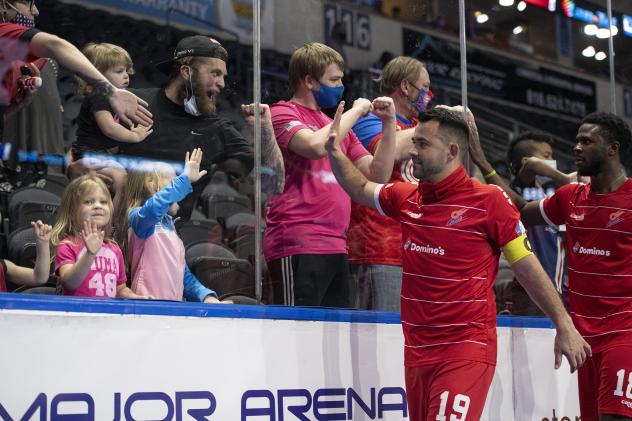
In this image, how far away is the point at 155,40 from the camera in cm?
361

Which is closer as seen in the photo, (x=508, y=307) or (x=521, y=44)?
(x=508, y=307)

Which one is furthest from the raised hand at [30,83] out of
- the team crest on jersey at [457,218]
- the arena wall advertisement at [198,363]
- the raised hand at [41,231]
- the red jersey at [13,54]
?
the team crest on jersey at [457,218]

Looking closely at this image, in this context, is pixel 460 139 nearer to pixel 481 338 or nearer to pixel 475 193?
pixel 475 193

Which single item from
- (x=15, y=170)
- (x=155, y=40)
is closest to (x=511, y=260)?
(x=155, y=40)

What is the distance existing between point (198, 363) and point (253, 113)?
1053 millimetres

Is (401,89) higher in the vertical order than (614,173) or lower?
higher

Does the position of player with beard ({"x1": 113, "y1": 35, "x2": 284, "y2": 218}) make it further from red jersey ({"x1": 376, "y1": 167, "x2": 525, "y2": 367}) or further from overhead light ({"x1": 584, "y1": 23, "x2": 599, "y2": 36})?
overhead light ({"x1": 584, "y1": 23, "x2": 599, "y2": 36})

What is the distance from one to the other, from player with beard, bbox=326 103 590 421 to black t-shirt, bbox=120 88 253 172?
729 millimetres

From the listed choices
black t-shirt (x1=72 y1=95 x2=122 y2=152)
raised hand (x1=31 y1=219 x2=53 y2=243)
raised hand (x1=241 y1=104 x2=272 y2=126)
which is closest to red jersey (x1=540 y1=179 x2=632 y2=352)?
raised hand (x1=241 y1=104 x2=272 y2=126)

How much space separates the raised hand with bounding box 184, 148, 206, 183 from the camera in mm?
3668

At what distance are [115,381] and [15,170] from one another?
0.76m

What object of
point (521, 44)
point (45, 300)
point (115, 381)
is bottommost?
point (115, 381)

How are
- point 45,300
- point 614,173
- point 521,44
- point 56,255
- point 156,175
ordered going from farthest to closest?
1. point 521,44
2. point 614,173
3. point 156,175
4. point 56,255
5. point 45,300

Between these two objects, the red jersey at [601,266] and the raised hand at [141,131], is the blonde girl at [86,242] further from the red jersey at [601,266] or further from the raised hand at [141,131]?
the red jersey at [601,266]
